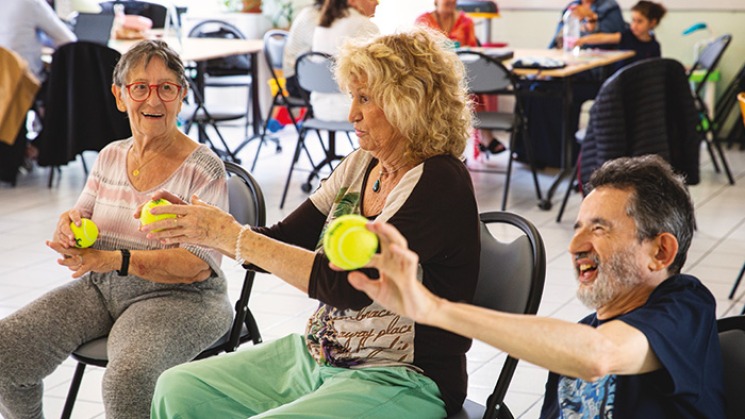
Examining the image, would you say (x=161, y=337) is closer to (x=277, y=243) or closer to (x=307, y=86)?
(x=277, y=243)

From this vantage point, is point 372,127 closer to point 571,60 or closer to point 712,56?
point 571,60

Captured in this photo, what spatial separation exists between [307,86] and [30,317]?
11.4ft

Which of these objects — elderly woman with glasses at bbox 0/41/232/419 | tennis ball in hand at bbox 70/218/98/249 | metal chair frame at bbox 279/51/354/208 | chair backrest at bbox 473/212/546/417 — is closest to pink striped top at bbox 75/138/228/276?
elderly woman with glasses at bbox 0/41/232/419

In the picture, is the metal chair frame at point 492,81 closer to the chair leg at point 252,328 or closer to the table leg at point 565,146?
the table leg at point 565,146

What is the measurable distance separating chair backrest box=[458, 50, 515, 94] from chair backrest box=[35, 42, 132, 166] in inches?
79.7

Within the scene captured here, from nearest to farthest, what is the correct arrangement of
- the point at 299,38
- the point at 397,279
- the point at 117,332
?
the point at 397,279, the point at 117,332, the point at 299,38

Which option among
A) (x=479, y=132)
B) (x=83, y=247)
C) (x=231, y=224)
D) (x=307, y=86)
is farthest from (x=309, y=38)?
(x=231, y=224)

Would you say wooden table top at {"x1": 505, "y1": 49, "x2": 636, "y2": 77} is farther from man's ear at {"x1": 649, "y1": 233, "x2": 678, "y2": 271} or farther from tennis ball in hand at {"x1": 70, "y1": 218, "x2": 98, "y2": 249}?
man's ear at {"x1": 649, "y1": 233, "x2": 678, "y2": 271}

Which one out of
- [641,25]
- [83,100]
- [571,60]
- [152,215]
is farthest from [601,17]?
[152,215]

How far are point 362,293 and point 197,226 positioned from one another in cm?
35

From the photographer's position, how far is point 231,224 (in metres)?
1.99

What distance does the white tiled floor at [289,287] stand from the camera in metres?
3.39

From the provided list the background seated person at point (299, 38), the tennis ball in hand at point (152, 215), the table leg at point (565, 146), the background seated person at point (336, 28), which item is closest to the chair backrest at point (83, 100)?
the background seated person at point (299, 38)

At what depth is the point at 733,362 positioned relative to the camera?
1.70 m
